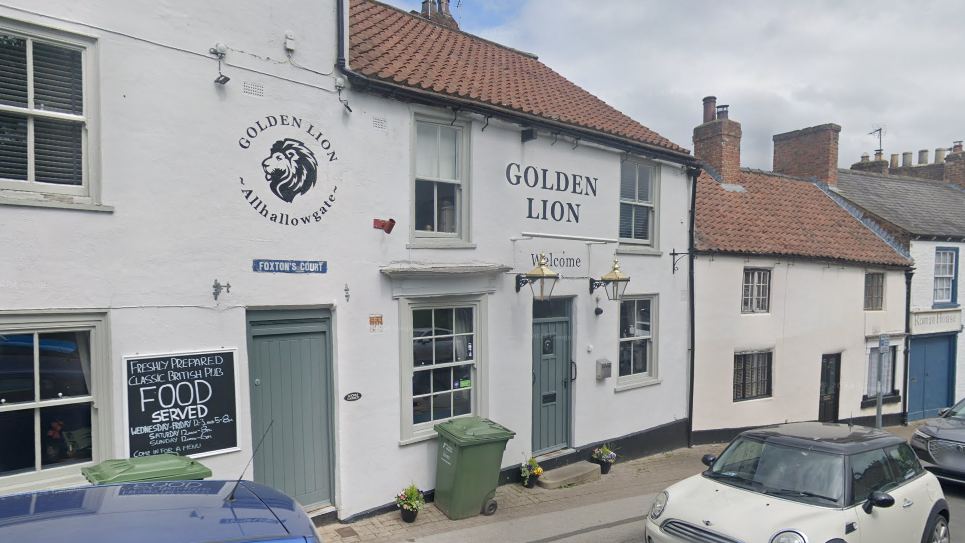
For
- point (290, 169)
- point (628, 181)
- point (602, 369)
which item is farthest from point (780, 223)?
point (290, 169)

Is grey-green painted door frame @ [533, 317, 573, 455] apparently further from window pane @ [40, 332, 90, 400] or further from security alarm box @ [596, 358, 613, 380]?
window pane @ [40, 332, 90, 400]

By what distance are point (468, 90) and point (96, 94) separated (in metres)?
4.71

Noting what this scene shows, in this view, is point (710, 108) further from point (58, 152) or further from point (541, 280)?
point (58, 152)

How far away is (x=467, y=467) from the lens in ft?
24.7

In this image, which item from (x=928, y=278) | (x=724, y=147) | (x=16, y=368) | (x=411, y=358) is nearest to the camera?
(x=16, y=368)

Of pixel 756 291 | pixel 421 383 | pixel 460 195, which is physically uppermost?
pixel 460 195

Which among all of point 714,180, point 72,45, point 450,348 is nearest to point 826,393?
point 714,180

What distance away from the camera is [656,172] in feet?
37.9

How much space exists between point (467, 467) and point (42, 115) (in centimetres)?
590

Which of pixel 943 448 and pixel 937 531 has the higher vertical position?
pixel 937 531

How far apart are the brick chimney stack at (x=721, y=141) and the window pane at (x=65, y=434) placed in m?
14.5

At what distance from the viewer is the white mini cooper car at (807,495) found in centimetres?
540

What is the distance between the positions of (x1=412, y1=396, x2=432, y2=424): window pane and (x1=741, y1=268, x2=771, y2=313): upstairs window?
8.40m

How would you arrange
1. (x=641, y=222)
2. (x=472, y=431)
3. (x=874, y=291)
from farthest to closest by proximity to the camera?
(x=874, y=291)
(x=641, y=222)
(x=472, y=431)
